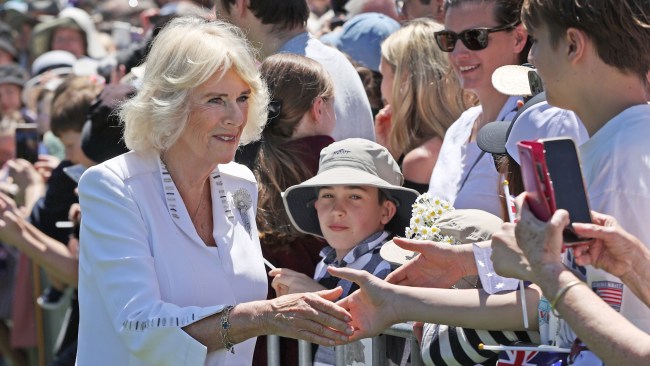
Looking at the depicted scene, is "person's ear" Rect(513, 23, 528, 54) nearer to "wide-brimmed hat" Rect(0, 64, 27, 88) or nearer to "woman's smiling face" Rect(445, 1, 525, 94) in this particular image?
"woman's smiling face" Rect(445, 1, 525, 94)

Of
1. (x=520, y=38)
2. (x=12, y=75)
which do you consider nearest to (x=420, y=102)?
(x=520, y=38)

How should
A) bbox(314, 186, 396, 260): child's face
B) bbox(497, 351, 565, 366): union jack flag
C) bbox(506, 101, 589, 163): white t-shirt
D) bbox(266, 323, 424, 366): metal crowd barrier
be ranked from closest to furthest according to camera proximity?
bbox(497, 351, 565, 366): union jack flag, bbox(506, 101, 589, 163): white t-shirt, bbox(266, 323, 424, 366): metal crowd barrier, bbox(314, 186, 396, 260): child's face

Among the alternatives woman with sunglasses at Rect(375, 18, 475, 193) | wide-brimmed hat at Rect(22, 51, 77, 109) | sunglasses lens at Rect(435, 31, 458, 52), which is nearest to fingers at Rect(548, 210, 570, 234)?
sunglasses lens at Rect(435, 31, 458, 52)

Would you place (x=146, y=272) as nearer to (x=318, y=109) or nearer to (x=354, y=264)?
(x=354, y=264)

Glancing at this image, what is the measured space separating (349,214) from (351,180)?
0.15 m

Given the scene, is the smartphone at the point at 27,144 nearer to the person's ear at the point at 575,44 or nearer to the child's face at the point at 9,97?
the child's face at the point at 9,97

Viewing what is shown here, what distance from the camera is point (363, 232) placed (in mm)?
4805

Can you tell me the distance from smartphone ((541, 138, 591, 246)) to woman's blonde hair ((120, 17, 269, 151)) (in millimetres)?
1636

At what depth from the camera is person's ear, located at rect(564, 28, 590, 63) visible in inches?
118

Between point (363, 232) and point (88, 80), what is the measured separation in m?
3.31

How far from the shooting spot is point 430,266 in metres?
3.74

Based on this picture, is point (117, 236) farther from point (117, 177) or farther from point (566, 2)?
point (566, 2)

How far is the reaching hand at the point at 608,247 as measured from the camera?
2750mm

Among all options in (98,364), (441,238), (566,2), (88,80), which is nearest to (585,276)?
(566,2)
